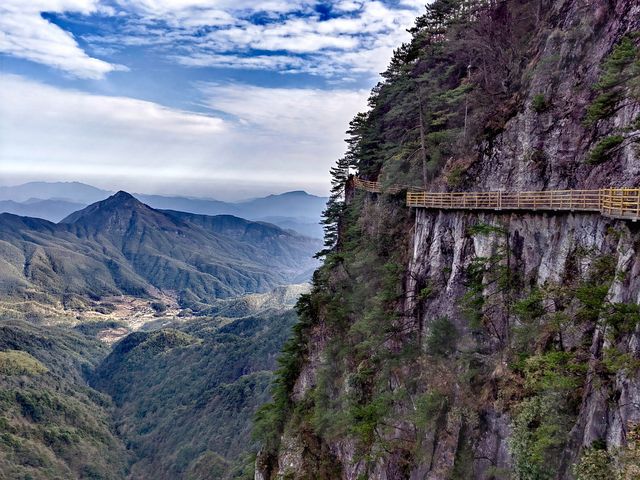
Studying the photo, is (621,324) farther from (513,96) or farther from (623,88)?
(513,96)

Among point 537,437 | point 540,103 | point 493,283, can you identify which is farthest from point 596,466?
point 540,103

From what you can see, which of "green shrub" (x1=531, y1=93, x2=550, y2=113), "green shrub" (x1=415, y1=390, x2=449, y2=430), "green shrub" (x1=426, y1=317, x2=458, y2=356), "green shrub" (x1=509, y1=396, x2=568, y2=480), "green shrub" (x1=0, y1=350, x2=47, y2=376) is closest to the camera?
"green shrub" (x1=509, y1=396, x2=568, y2=480)

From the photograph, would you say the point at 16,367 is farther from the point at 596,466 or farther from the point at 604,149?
the point at 604,149

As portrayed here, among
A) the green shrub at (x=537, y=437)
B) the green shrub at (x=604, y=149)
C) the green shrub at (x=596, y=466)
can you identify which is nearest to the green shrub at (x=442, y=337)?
the green shrub at (x=537, y=437)

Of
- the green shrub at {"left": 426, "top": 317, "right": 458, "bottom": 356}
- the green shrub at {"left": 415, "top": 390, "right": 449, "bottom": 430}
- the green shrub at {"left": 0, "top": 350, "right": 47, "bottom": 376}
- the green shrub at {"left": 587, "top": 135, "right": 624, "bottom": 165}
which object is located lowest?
the green shrub at {"left": 0, "top": 350, "right": 47, "bottom": 376}

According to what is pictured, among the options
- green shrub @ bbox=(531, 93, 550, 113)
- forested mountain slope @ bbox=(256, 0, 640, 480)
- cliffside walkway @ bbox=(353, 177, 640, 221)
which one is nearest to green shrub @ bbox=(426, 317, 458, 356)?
forested mountain slope @ bbox=(256, 0, 640, 480)

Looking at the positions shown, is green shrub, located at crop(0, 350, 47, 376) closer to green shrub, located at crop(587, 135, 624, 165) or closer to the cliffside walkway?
the cliffside walkway
